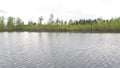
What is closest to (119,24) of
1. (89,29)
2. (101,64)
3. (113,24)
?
(113,24)

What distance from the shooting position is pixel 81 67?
26.9m

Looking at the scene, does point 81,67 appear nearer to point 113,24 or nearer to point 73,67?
point 73,67

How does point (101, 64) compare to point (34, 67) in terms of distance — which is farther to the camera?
point (101, 64)

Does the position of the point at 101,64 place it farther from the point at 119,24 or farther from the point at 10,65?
the point at 119,24

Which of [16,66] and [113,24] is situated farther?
[113,24]

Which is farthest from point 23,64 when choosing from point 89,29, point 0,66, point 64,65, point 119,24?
point 89,29

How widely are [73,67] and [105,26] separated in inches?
6303

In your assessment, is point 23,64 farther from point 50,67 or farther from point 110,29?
point 110,29

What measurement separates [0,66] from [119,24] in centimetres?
15599

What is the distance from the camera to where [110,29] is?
177m

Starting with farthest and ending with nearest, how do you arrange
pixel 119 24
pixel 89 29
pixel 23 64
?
1. pixel 89 29
2. pixel 119 24
3. pixel 23 64

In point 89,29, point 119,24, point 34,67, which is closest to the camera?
point 34,67

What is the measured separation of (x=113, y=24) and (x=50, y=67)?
15772cm

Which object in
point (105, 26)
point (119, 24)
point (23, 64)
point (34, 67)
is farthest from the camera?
point (105, 26)
